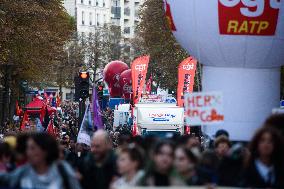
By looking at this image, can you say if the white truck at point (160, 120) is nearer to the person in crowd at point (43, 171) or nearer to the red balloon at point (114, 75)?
the person in crowd at point (43, 171)

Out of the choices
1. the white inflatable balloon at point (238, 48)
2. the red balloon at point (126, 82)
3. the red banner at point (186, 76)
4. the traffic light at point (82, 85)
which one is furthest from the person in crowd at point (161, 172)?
the red balloon at point (126, 82)

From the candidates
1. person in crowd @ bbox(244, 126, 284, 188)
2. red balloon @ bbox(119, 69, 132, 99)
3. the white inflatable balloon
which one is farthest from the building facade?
person in crowd @ bbox(244, 126, 284, 188)

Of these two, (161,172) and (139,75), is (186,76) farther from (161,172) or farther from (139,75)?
(161,172)

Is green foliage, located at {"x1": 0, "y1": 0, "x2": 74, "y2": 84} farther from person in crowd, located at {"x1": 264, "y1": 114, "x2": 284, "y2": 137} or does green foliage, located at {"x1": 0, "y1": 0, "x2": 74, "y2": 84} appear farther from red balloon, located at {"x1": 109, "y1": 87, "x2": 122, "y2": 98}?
person in crowd, located at {"x1": 264, "y1": 114, "x2": 284, "y2": 137}

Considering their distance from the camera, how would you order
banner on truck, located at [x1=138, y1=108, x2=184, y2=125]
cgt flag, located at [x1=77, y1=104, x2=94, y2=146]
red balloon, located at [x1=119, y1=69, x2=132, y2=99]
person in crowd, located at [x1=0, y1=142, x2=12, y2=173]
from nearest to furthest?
person in crowd, located at [x1=0, y1=142, x2=12, y2=173]
cgt flag, located at [x1=77, y1=104, x2=94, y2=146]
banner on truck, located at [x1=138, y1=108, x2=184, y2=125]
red balloon, located at [x1=119, y1=69, x2=132, y2=99]

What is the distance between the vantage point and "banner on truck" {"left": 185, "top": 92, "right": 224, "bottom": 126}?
13.4 m

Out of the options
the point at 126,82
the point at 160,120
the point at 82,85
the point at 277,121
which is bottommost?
the point at 160,120

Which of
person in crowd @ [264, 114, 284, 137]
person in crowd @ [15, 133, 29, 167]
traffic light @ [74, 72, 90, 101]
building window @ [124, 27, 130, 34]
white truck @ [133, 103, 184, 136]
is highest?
building window @ [124, 27, 130, 34]

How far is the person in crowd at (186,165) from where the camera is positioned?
389 inches

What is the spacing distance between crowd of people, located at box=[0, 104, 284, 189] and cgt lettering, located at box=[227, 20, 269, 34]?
8.90 meters

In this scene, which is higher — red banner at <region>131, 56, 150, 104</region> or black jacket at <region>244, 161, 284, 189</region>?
red banner at <region>131, 56, 150, 104</region>

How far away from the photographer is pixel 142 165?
1023 centimetres

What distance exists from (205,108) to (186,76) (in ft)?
76.2

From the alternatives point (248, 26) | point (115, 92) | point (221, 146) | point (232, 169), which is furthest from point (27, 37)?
point (232, 169)
